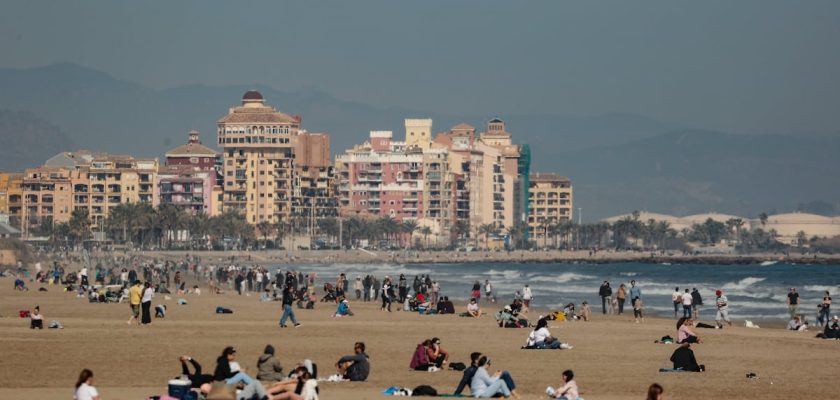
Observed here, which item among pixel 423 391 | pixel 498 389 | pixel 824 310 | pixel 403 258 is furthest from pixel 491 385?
pixel 403 258

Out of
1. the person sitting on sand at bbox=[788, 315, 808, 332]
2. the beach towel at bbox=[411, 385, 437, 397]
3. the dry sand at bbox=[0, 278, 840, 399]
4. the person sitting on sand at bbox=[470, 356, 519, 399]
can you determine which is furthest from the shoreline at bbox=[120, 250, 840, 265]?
the person sitting on sand at bbox=[470, 356, 519, 399]

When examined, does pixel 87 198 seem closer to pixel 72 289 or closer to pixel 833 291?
pixel 833 291

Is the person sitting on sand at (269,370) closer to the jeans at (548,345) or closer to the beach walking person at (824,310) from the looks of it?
the jeans at (548,345)

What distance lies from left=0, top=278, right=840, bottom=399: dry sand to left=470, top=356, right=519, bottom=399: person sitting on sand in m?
0.42

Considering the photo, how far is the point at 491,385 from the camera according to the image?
872 inches

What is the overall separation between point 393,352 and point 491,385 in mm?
8315

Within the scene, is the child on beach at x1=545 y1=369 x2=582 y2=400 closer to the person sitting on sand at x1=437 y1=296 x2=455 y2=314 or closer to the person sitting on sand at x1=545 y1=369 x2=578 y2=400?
the person sitting on sand at x1=545 y1=369 x2=578 y2=400

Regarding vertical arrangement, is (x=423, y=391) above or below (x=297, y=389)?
below

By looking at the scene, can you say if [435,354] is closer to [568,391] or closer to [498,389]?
[498,389]

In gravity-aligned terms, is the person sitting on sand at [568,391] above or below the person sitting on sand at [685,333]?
below

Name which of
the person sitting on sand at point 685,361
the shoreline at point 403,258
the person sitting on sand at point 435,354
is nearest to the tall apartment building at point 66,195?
the shoreline at point 403,258

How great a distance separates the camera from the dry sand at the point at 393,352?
2353cm

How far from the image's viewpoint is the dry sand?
23.5 m

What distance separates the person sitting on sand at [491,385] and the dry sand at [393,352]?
42 cm
